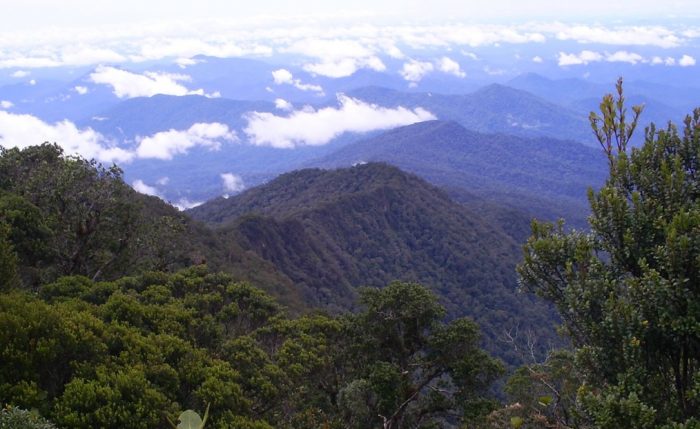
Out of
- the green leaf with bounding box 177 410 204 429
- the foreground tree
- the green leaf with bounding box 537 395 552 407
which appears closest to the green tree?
the green leaf with bounding box 537 395 552 407

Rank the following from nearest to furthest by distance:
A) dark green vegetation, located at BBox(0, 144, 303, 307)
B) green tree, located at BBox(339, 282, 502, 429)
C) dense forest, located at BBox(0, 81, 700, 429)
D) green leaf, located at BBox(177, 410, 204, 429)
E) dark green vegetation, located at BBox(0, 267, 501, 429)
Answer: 1. green leaf, located at BBox(177, 410, 204, 429)
2. dense forest, located at BBox(0, 81, 700, 429)
3. dark green vegetation, located at BBox(0, 267, 501, 429)
4. green tree, located at BBox(339, 282, 502, 429)
5. dark green vegetation, located at BBox(0, 144, 303, 307)

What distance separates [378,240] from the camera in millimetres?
95375

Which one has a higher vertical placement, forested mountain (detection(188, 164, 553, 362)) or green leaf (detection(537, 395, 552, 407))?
green leaf (detection(537, 395, 552, 407))

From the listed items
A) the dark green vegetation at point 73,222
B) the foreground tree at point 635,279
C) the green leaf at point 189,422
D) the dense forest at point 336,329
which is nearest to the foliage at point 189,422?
the green leaf at point 189,422

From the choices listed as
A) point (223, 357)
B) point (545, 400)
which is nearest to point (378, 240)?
point (223, 357)

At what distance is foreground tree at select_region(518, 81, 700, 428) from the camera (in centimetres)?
575

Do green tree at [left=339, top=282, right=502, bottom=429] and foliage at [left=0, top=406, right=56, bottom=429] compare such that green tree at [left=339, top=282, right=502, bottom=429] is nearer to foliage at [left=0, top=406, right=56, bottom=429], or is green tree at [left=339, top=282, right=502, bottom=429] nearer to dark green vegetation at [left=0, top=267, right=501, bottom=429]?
dark green vegetation at [left=0, top=267, right=501, bottom=429]

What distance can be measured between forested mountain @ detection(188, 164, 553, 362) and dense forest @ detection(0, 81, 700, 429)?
41760mm

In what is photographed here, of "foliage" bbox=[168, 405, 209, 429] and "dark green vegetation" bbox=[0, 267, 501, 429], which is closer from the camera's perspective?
"foliage" bbox=[168, 405, 209, 429]

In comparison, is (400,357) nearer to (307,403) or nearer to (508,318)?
(307,403)

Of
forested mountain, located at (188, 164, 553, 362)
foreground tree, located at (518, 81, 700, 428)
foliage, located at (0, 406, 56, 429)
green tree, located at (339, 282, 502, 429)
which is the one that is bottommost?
forested mountain, located at (188, 164, 553, 362)

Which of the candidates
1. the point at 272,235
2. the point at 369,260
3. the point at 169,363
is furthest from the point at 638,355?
the point at 369,260

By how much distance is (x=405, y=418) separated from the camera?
1647 centimetres

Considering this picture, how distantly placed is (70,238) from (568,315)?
59.3 ft
